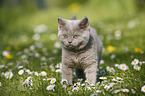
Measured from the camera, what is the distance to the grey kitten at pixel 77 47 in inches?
82.2

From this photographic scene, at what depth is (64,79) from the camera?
225 centimetres

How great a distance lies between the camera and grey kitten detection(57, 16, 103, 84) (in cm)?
209

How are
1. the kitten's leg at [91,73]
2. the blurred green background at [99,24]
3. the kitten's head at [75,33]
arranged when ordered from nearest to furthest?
the kitten's head at [75,33]
the kitten's leg at [91,73]
the blurred green background at [99,24]

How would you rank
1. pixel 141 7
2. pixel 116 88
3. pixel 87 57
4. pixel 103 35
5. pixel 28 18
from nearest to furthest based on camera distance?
1. pixel 116 88
2. pixel 87 57
3. pixel 103 35
4. pixel 141 7
5. pixel 28 18

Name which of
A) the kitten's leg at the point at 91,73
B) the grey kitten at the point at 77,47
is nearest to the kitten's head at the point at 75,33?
the grey kitten at the point at 77,47

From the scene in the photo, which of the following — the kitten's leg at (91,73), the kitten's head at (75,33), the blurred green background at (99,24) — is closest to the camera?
the kitten's head at (75,33)

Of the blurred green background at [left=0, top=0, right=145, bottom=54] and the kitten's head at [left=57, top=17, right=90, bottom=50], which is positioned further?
the blurred green background at [left=0, top=0, right=145, bottom=54]

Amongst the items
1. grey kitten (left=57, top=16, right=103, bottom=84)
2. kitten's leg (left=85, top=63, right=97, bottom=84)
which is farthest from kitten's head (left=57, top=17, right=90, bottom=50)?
kitten's leg (left=85, top=63, right=97, bottom=84)

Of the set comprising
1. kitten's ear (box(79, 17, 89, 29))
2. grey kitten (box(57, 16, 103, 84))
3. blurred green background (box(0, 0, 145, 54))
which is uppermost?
blurred green background (box(0, 0, 145, 54))

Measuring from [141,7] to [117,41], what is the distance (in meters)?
3.58

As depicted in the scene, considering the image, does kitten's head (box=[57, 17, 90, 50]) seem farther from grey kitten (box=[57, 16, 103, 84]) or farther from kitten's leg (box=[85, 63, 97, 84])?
kitten's leg (box=[85, 63, 97, 84])

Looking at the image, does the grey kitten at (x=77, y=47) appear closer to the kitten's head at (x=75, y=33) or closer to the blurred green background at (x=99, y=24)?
the kitten's head at (x=75, y=33)

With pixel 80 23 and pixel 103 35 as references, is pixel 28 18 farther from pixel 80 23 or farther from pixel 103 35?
pixel 80 23

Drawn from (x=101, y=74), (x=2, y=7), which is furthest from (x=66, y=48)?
(x=2, y=7)
